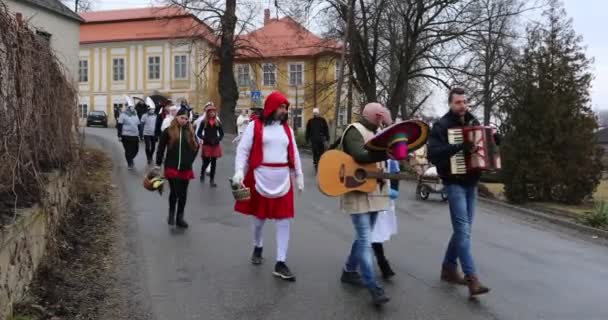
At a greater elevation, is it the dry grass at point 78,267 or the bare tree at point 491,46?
the bare tree at point 491,46

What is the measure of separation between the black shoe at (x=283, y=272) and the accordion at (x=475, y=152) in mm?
1923

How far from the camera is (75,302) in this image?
554 centimetres

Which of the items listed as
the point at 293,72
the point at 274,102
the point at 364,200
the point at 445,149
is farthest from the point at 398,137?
the point at 293,72

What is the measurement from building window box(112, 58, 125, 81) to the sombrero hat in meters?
Result: 61.5

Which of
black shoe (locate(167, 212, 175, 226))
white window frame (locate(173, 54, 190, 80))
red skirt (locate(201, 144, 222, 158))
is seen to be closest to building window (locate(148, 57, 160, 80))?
white window frame (locate(173, 54, 190, 80))

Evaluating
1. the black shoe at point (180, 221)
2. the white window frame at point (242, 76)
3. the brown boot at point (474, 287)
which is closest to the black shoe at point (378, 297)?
the brown boot at point (474, 287)

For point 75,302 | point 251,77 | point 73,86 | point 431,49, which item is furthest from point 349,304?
point 251,77

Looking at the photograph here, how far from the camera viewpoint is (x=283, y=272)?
6.49 meters

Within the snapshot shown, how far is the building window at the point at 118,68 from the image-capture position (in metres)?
63.9

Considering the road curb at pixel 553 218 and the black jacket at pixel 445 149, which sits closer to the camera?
the black jacket at pixel 445 149

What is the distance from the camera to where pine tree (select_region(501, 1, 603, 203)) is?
14500 millimetres

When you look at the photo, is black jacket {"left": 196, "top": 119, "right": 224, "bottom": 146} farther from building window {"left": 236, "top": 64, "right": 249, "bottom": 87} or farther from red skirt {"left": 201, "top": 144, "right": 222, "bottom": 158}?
building window {"left": 236, "top": 64, "right": 249, "bottom": 87}

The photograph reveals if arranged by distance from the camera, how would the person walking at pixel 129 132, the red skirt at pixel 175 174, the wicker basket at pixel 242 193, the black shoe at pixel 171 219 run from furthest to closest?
the person walking at pixel 129 132, the black shoe at pixel 171 219, the red skirt at pixel 175 174, the wicker basket at pixel 242 193

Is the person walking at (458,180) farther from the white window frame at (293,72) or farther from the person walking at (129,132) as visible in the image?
the white window frame at (293,72)
